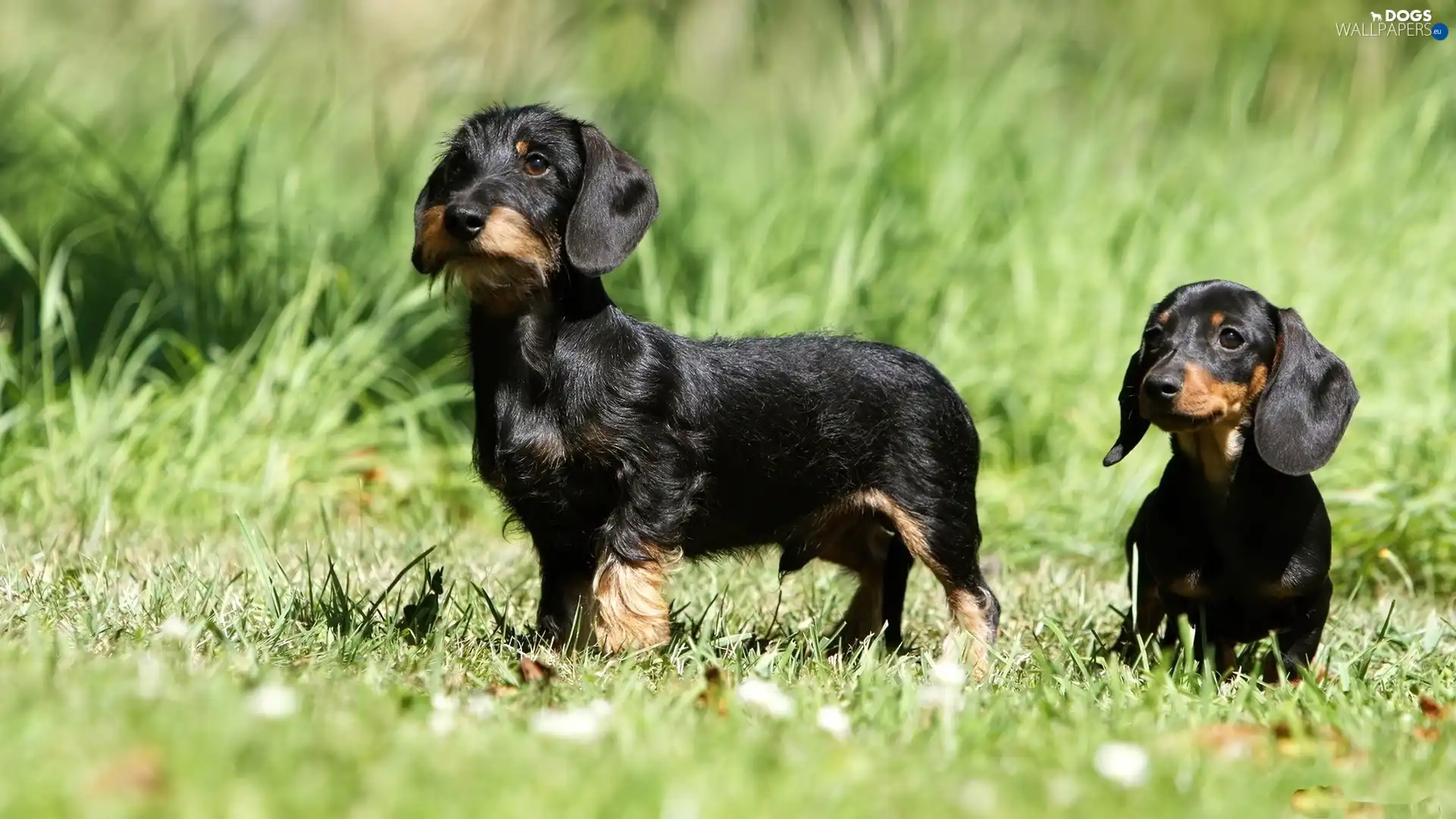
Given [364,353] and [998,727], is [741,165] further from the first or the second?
[998,727]

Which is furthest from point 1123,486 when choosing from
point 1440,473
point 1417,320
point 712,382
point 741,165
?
point 741,165

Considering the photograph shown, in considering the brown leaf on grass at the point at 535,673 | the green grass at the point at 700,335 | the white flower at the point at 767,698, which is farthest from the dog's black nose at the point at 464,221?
the white flower at the point at 767,698

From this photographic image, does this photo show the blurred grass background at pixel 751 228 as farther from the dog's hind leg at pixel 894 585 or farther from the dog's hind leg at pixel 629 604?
the dog's hind leg at pixel 629 604

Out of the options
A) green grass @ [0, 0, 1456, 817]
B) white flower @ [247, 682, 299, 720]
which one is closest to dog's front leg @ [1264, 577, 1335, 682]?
green grass @ [0, 0, 1456, 817]

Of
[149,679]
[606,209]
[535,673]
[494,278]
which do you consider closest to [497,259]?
[494,278]

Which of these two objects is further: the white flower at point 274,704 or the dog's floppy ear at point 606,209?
the dog's floppy ear at point 606,209

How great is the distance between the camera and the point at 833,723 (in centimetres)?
292

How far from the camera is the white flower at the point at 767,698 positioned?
3004mm

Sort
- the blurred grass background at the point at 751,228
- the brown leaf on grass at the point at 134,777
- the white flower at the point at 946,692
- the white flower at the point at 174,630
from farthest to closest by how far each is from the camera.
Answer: the blurred grass background at the point at 751,228, the white flower at the point at 174,630, the white flower at the point at 946,692, the brown leaf on grass at the point at 134,777

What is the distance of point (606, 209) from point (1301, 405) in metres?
1.87

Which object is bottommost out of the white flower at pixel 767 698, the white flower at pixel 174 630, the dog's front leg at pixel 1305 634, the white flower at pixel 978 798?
the white flower at pixel 174 630

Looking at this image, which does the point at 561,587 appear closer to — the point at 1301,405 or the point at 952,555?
the point at 952,555

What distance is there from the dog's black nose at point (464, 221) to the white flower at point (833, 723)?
1.44m

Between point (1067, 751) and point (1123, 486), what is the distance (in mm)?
3415
